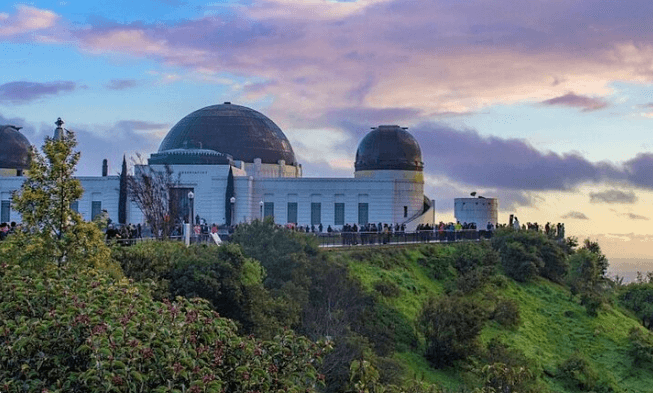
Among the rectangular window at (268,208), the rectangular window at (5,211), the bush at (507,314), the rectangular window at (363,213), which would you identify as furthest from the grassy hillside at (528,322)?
the rectangular window at (5,211)

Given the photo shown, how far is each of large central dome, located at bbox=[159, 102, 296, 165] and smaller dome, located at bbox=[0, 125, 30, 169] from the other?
976cm

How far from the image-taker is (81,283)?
17.9 metres

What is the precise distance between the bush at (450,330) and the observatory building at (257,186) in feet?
88.2

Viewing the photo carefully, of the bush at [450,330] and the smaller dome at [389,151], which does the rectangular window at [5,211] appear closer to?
the smaller dome at [389,151]

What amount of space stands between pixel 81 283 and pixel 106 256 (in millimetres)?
5409

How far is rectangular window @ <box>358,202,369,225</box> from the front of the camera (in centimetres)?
6800

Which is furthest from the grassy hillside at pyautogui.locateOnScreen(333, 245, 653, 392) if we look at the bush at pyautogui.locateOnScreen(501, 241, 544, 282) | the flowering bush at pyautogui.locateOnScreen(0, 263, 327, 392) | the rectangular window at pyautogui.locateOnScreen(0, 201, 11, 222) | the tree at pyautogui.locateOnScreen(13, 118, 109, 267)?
the rectangular window at pyautogui.locateOnScreen(0, 201, 11, 222)

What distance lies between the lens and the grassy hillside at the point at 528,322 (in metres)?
39.2

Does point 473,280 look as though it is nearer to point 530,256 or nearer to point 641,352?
point 530,256

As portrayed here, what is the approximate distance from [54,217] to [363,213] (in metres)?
45.7

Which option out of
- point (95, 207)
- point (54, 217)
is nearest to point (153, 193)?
point (95, 207)

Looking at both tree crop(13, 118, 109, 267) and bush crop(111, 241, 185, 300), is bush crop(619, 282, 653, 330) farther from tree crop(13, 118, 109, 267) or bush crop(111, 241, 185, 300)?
tree crop(13, 118, 109, 267)

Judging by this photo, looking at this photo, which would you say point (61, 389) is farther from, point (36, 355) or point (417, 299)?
point (417, 299)

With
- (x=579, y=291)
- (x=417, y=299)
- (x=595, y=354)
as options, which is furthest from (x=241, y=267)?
(x=579, y=291)
